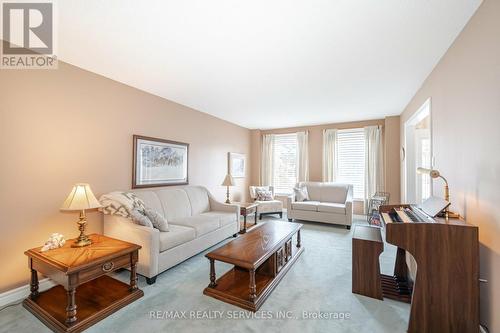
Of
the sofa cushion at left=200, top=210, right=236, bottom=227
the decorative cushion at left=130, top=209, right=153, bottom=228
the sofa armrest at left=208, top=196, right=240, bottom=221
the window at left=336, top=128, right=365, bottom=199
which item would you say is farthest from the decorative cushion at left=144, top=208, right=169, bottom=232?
the window at left=336, top=128, right=365, bottom=199

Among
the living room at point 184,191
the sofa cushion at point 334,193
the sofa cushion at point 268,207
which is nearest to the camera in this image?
the living room at point 184,191

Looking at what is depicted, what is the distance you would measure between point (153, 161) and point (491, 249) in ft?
12.8

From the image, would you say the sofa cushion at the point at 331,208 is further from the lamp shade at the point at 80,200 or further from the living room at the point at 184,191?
the lamp shade at the point at 80,200

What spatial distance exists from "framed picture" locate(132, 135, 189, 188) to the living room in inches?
1.2

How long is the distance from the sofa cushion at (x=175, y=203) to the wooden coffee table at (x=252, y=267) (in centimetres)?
130

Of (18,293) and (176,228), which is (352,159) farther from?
(18,293)

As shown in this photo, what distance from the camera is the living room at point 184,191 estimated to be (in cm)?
165

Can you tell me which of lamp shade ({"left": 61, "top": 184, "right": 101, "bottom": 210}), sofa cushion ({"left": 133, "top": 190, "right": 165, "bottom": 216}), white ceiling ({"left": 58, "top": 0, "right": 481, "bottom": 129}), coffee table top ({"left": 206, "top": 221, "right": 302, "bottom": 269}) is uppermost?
white ceiling ({"left": 58, "top": 0, "right": 481, "bottom": 129})

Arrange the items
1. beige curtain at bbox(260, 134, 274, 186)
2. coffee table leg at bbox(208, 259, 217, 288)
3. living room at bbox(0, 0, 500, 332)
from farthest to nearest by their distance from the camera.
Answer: beige curtain at bbox(260, 134, 274, 186), coffee table leg at bbox(208, 259, 217, 288), living room at bbox(0, 0, 500, 332)

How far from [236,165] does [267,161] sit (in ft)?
3.53

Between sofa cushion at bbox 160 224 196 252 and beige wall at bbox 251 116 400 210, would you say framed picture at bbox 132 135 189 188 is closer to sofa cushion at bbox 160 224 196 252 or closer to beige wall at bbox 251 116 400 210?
sofa cushion at bbox 160 224 196 252

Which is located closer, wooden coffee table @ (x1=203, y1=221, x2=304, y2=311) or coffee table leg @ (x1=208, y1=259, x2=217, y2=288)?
wooden coffee table @ (x1=203, y1=221, x2=304, y2=311)

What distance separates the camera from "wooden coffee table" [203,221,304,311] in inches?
81.1

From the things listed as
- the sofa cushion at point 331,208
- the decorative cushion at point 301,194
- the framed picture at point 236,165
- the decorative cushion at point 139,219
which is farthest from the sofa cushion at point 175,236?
the decorative cushion at point 301,194
